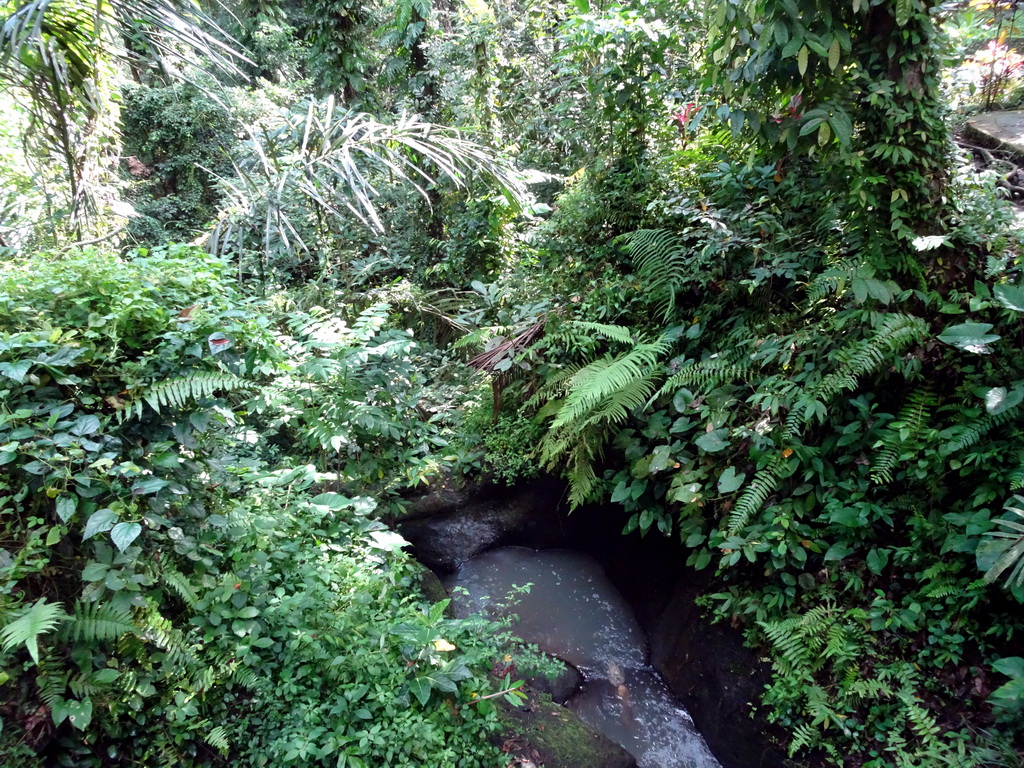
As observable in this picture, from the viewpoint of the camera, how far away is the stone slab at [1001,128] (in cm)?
379

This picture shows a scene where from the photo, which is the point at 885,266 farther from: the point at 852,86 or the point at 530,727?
the point at 530,727

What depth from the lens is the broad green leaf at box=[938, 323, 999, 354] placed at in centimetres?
243

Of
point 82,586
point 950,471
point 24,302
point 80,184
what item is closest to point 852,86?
point 950,471

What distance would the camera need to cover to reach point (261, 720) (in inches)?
86.1

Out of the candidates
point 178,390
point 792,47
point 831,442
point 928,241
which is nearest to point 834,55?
point 792,47

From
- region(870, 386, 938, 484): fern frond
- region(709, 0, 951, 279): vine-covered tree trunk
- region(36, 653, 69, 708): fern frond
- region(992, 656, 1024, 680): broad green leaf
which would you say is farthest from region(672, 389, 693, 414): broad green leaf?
region(36, 653, 69, 708): fern frond

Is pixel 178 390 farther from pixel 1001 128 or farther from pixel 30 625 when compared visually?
pixel 1001 128

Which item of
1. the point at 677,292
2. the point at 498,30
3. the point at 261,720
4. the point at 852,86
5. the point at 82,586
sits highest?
the point at 498,30

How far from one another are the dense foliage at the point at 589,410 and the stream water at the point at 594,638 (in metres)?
0.84

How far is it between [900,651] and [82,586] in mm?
3516

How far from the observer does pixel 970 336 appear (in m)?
2.46

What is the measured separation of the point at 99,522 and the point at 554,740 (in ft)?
7.76

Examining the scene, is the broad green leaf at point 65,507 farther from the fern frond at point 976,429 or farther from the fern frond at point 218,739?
the fern frond at point 976,429

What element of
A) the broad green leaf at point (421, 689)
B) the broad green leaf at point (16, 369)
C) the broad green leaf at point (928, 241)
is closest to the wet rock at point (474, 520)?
the broad green leaf at point (421, 689)
